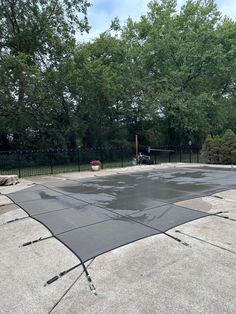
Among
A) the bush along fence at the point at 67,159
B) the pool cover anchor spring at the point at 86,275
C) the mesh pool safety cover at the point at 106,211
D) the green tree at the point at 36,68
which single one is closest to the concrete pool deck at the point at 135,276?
the pool cover anchor spring at the point at 86,275

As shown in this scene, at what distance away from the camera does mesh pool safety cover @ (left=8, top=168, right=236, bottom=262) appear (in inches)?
144

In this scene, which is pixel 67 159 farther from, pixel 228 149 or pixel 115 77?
pixel 228 149

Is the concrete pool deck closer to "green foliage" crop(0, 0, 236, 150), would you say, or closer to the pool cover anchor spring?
the pool cover anchor spring

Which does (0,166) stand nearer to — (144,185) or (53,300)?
(144,185)

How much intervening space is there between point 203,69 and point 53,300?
2189 centimetres

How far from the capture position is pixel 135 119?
840 inches

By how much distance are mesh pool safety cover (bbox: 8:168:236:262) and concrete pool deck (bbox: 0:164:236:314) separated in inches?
9.7

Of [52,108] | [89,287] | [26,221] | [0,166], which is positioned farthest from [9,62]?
[89,287]

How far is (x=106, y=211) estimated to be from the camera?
502cm

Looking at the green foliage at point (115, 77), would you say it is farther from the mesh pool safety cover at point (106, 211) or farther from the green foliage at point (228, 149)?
the mesh pool safety cover at point (106, 211)

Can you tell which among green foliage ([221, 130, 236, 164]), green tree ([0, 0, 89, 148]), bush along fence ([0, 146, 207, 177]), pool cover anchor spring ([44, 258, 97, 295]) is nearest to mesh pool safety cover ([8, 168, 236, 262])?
pool cover anchor spring ([44, 258, 97, 295])

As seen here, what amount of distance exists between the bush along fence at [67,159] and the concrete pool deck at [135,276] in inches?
343

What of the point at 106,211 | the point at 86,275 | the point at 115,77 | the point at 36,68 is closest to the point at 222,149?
the point at 115,77

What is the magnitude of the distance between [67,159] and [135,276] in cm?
1313
